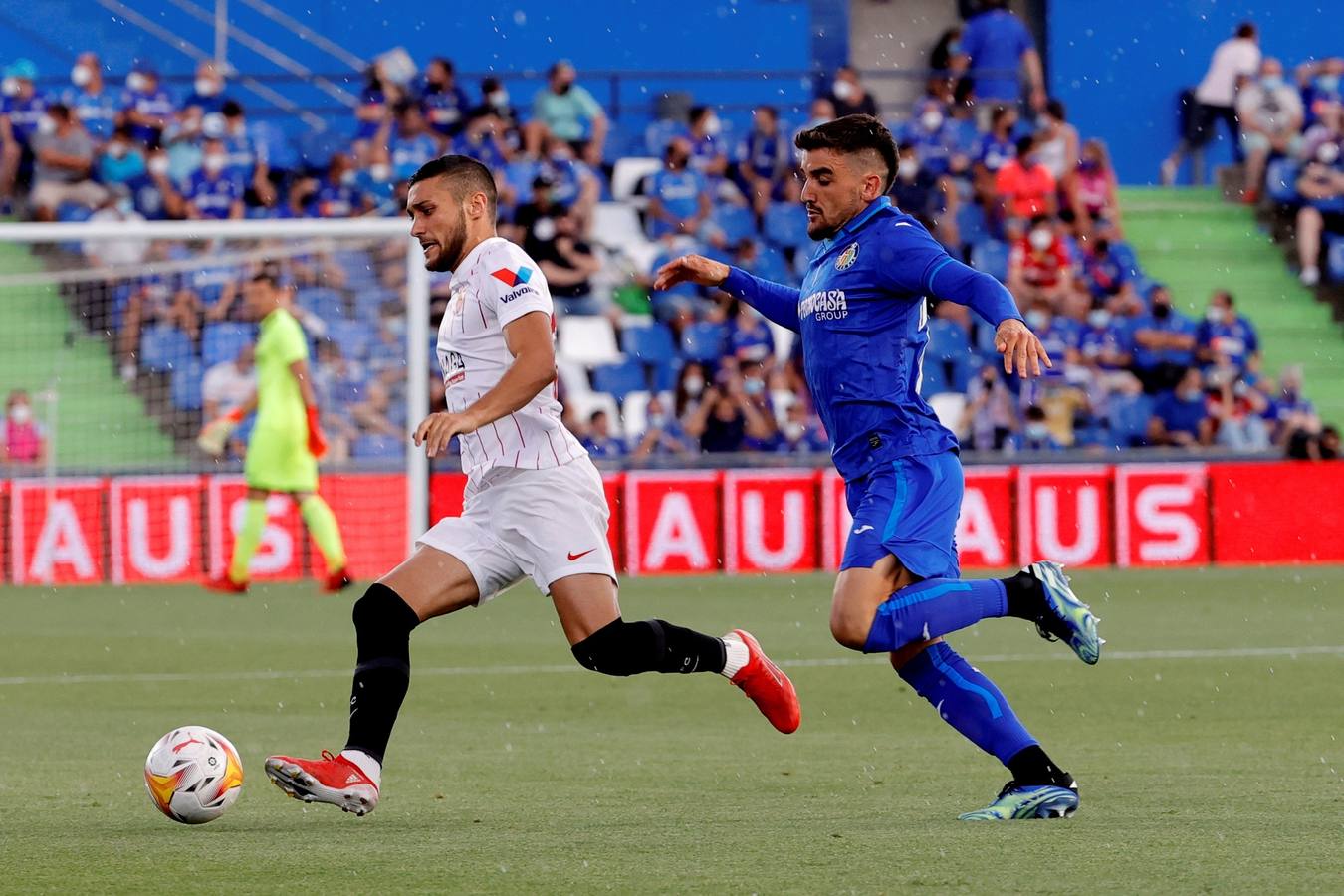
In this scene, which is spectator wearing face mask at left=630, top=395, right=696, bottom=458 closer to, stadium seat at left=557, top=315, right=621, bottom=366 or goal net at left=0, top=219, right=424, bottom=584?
stadium seat at left=557, top=315, right=621, bottom=366

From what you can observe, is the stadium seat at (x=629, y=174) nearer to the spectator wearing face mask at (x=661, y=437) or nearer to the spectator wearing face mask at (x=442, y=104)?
the spectator wearing face mask at (x=442, y=104)

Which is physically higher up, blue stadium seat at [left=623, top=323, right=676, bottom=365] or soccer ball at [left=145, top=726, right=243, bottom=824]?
blue stadium seat at [left=623, top=323, right=676, bottom=365]

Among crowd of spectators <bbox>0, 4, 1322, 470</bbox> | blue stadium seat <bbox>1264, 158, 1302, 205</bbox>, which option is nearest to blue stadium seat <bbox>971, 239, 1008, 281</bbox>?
crowd of spectators <bbox>0, 4, 1322, 470</bbox>

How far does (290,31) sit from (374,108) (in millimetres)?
3248

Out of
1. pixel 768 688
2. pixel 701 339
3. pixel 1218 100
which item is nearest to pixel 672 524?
pixel 701 339

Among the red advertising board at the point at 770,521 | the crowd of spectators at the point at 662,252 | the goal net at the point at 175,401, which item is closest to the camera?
the goal net at the point at 175,401

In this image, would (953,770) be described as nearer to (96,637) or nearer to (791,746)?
(791,746)

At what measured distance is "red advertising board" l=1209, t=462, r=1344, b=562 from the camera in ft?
59.9

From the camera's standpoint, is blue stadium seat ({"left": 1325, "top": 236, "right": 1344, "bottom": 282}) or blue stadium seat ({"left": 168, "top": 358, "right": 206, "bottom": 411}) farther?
blue stadium seat ({"left": 1325, "top": 236, "right": 1344, "bottom": 282})

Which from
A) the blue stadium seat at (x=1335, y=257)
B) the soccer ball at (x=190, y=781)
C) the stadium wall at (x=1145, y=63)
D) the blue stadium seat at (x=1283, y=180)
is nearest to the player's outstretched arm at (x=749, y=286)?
the soccer ball at (x=190, y=781)

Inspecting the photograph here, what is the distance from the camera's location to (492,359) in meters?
6.49

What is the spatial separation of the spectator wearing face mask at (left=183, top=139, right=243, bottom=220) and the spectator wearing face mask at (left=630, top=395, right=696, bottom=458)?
185 inches

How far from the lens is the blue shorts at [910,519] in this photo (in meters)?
6.08

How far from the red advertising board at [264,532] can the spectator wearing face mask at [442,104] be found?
5433mm
